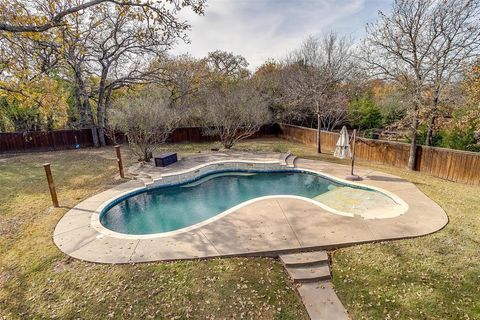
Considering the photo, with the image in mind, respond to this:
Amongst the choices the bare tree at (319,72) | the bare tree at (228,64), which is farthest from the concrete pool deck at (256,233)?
the bare tree at (228,64)

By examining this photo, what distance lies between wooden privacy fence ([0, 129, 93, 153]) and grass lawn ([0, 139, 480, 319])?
12.7 meters

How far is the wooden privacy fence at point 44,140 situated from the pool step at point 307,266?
661 inches

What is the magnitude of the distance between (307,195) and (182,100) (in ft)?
43.3

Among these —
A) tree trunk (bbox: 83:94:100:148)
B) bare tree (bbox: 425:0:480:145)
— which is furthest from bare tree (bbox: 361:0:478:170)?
tree trunk (bbox: 83:94:100:148)

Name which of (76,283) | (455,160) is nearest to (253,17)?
(455,160)

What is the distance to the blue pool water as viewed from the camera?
7.01 m

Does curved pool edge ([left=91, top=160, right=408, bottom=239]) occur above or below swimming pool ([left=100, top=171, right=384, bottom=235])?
above

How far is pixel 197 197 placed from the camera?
29.5ft

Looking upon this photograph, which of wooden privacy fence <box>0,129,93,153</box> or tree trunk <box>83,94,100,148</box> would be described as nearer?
wooden privacy fence <box>0,129,93,153</box>

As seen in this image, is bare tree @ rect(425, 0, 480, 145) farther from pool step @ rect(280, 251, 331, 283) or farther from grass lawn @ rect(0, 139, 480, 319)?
pool step @ rect(280, 251, 331, 283)

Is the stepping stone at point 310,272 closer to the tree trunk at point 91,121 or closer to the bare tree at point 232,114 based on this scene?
the bare tree at point 232,114

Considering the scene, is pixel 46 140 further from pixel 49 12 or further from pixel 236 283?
pixel 236 283

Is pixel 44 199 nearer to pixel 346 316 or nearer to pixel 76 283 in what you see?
pixel 76 283

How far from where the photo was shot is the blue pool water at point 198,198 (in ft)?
23.0
